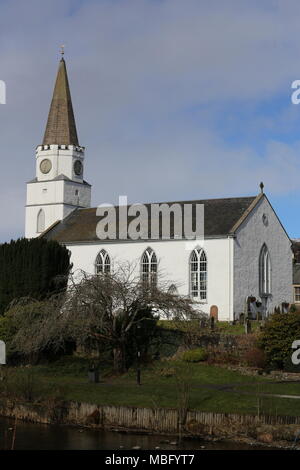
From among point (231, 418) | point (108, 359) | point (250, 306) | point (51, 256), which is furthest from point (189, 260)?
point (231, 418)

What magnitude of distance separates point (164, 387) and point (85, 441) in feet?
26.4

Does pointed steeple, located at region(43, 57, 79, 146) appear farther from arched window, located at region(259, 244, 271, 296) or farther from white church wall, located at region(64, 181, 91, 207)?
arched window, located at region(259, 244, 271, 296)

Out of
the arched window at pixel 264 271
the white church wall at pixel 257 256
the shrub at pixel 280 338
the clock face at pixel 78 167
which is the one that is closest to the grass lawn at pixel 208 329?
the white church wall at pixel 257 256

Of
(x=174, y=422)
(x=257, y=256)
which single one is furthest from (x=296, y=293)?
(x=174, y=422)

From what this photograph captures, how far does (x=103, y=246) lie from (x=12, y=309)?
67.1ft

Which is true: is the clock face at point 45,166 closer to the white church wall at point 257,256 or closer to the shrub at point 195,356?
the white church wall at point 257,256

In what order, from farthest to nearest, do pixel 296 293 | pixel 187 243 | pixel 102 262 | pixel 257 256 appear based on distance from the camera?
1. pixel 296 293
2. pixel 102 262
3. pixel 257 256
4. pixel 187 243

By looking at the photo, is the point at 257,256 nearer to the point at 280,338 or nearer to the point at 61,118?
the point at 280,338

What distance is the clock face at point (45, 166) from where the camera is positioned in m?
69.5

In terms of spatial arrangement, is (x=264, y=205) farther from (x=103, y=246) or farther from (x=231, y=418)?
(x=231, y=418)

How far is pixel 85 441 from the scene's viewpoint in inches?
983

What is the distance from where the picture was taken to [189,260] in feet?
186

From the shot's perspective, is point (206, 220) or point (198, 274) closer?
point (198, 274)

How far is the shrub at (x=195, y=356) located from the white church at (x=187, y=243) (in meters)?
15.4
